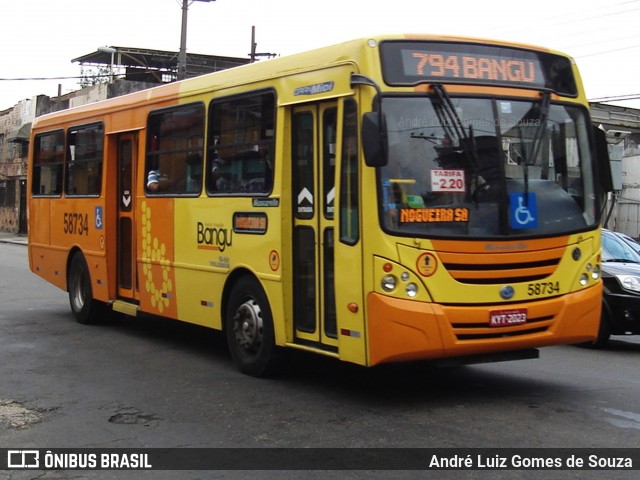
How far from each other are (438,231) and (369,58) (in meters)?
1.58

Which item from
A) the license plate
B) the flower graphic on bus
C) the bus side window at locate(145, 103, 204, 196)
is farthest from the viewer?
the flower graphic on bus

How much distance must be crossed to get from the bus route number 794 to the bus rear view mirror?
6.83 meters

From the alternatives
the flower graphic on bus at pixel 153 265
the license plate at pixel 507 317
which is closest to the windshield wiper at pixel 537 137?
the license plate at pixel 507 317

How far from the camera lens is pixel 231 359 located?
994 cm

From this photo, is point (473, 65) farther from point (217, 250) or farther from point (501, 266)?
point (217, 250)

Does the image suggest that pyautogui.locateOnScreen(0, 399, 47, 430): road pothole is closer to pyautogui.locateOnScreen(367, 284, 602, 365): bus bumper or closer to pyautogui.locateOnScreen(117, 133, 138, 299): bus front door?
pyautogui.locateOnScreen(367, 284, 602, 365): bus bumper

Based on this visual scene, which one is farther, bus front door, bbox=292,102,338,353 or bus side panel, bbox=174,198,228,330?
bus side panel, bbox=174,198,228,330

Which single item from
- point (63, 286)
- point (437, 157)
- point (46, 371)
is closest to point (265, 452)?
point (437, 157)

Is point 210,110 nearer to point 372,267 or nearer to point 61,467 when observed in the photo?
point 372,267

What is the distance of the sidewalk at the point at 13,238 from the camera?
39697 millimetres

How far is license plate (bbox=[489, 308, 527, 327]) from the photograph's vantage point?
23.8 ft

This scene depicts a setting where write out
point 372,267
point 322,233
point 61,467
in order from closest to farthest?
point 61,467 < point 372,267 < point 322,233

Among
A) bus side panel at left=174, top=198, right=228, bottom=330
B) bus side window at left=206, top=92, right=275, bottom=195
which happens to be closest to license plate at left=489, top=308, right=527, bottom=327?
bus side window at left=206, top=92, right=275, bottom=195

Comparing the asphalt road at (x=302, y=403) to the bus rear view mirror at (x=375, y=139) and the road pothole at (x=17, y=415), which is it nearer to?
the road pothole at (x=17, y=415)
